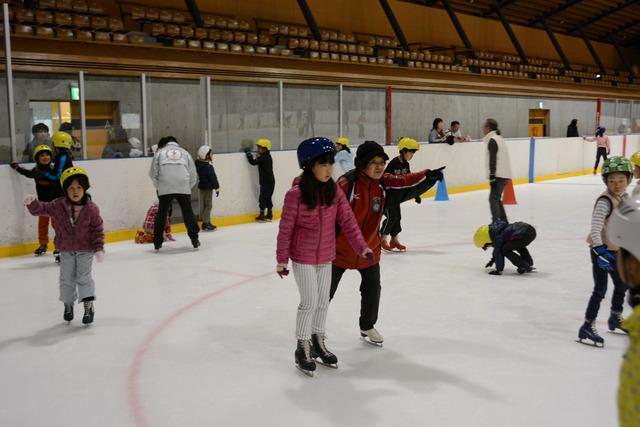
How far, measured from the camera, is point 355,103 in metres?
14.4

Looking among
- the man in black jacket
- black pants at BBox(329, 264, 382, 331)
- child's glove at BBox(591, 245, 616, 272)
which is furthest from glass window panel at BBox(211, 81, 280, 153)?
child's glove at BBox(591, 245, 616, 272)

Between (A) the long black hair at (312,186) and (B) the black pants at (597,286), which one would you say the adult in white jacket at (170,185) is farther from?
(B) the black pants at (597,286)

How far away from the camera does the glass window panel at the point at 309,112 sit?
42.6ft

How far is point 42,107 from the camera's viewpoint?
9.73 meters

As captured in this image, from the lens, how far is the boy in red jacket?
396cm

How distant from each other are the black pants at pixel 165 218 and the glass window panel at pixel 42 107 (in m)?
1.73

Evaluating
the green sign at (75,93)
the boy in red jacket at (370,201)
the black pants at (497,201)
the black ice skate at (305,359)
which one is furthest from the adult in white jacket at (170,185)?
the black ice skate at (305,359)

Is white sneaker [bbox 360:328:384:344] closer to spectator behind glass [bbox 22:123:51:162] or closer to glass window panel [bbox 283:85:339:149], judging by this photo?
Result: spectator behind glass [bbox 22:123:51:162]

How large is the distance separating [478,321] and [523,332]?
37 centimetres

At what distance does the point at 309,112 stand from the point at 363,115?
154 cm

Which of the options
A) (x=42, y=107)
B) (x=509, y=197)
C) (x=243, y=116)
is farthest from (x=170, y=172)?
(x=509, y=197)

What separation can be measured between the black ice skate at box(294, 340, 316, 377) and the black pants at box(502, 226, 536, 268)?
3.17m

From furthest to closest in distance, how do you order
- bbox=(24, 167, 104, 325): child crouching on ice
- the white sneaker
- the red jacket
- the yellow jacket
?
bbox=(24, 167, 104, 325): child crouching on ice < the white sneaker < the red jacket < the yellow jacket

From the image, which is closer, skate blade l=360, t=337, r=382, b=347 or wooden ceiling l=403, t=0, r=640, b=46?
skate blade l=360, t=337, r=382, b=347
